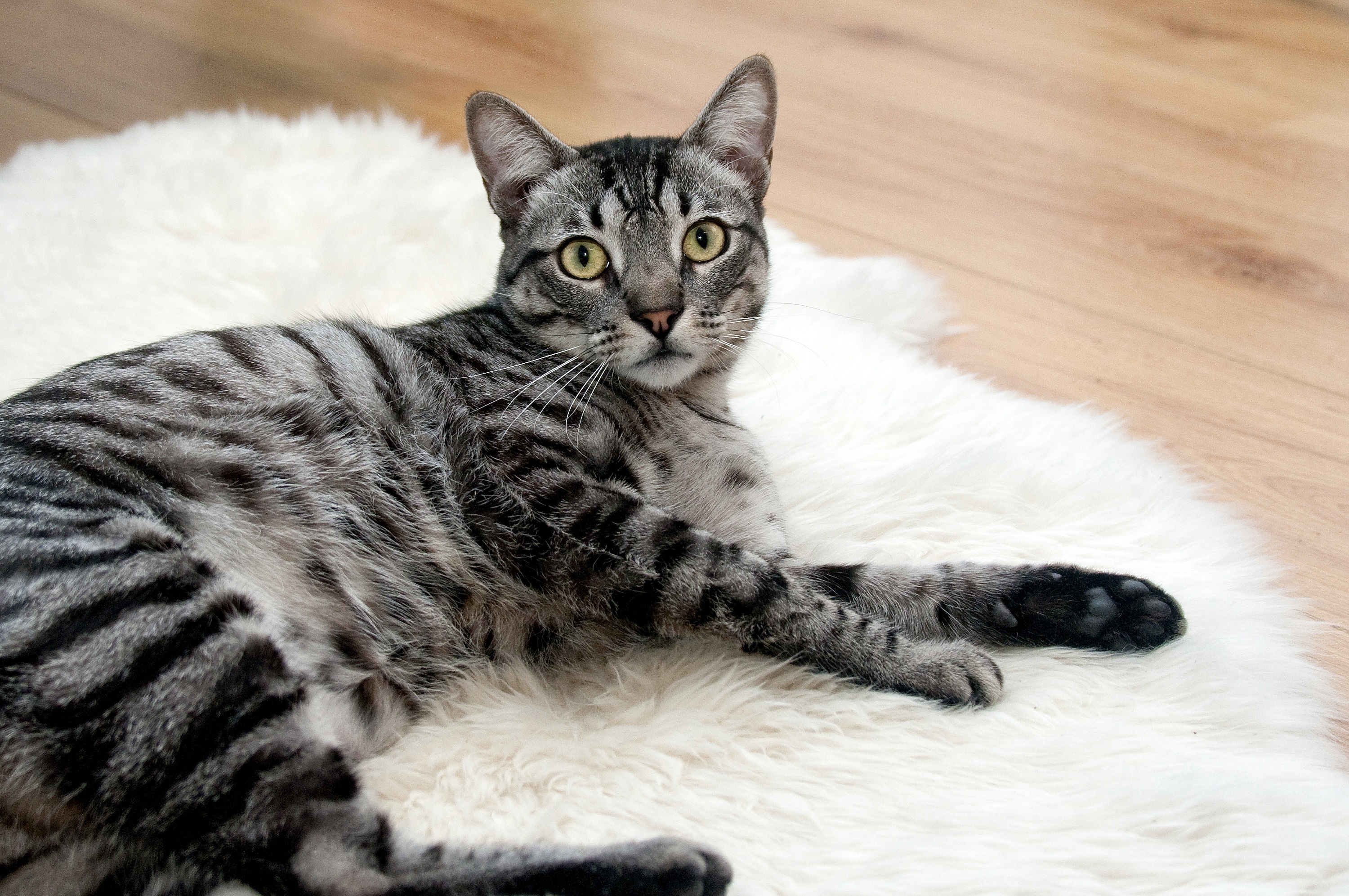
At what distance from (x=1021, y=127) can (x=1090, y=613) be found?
2.06m

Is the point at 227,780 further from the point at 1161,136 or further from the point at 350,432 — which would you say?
the point at 1161,136

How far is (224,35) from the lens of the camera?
3.50 meters

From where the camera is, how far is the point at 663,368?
1560mm

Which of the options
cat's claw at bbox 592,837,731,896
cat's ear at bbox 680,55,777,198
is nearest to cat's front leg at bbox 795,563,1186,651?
cat's claw at bbox 592,837,731,896

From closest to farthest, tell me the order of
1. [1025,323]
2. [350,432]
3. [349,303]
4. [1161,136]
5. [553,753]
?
[553,753] < [350,432] < [349,303] < [1025,323] < [1161,136]

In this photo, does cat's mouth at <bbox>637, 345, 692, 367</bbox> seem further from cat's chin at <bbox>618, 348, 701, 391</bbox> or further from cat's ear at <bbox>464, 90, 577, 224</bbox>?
cat's ear at <bbox>464, 90, 577, 224</bbox>

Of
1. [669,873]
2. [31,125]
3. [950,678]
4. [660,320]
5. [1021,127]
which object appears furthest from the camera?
[1021,127]

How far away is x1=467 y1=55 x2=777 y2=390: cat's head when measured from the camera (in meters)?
1.54

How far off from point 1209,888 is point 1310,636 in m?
0.60

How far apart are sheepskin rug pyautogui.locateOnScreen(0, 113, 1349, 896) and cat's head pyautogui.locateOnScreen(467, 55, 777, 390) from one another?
Result: 1.23ft

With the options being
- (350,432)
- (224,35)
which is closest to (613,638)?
(350,432)

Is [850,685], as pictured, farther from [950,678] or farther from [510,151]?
[510,151]

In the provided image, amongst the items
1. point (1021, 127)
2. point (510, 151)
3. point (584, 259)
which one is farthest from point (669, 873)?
point (1021, 127)

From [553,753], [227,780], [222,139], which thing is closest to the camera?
[227,780]
